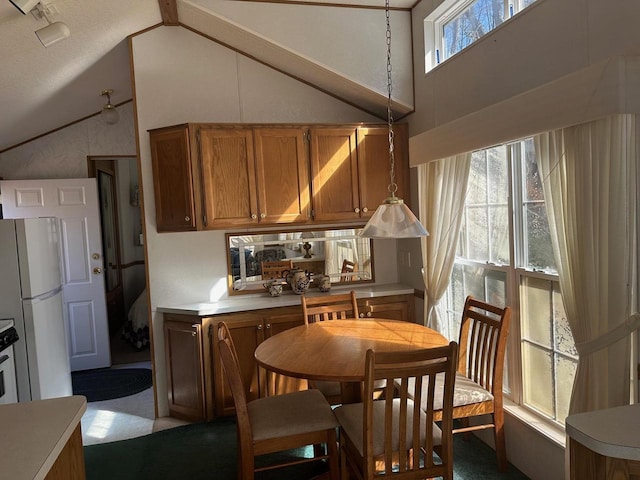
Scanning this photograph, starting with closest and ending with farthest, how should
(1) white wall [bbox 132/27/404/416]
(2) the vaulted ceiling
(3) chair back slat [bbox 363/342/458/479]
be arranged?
(3) chair back slat [bbox 363/342/458/479]
(2) the vaulted ceiling
(1) white wall [bbox 132/27/404/416]


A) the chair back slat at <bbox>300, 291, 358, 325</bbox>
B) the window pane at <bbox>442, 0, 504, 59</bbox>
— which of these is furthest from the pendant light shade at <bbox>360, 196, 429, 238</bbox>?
the window pane at <bbox>442, 0, 504, 59</bbox>

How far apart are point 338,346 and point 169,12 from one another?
2557 mm

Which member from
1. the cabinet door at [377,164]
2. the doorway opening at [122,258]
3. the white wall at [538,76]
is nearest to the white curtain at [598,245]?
the white wall at [538,76]

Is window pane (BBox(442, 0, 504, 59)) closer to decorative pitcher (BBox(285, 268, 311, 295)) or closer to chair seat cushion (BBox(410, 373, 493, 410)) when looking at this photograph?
decorative pitcher (BBox(285, 268, 311, 295))

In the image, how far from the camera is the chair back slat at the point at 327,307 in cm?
311

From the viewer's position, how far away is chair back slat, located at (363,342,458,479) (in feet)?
5.89

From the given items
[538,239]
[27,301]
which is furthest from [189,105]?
[538,239]

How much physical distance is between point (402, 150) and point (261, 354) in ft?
6.71

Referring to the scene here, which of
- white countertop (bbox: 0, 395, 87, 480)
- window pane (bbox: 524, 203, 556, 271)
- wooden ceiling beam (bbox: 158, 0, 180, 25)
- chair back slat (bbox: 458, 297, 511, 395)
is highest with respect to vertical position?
wooden ceiling beam (bbox: 158, 0, 180, 25)

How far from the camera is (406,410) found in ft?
6.21

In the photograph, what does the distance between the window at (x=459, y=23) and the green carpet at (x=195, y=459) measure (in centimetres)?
247

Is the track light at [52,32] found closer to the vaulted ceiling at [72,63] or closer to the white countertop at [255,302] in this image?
the vaulted ceiling at [72,63]

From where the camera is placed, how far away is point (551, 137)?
2.06m

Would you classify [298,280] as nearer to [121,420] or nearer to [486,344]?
[486,344]
